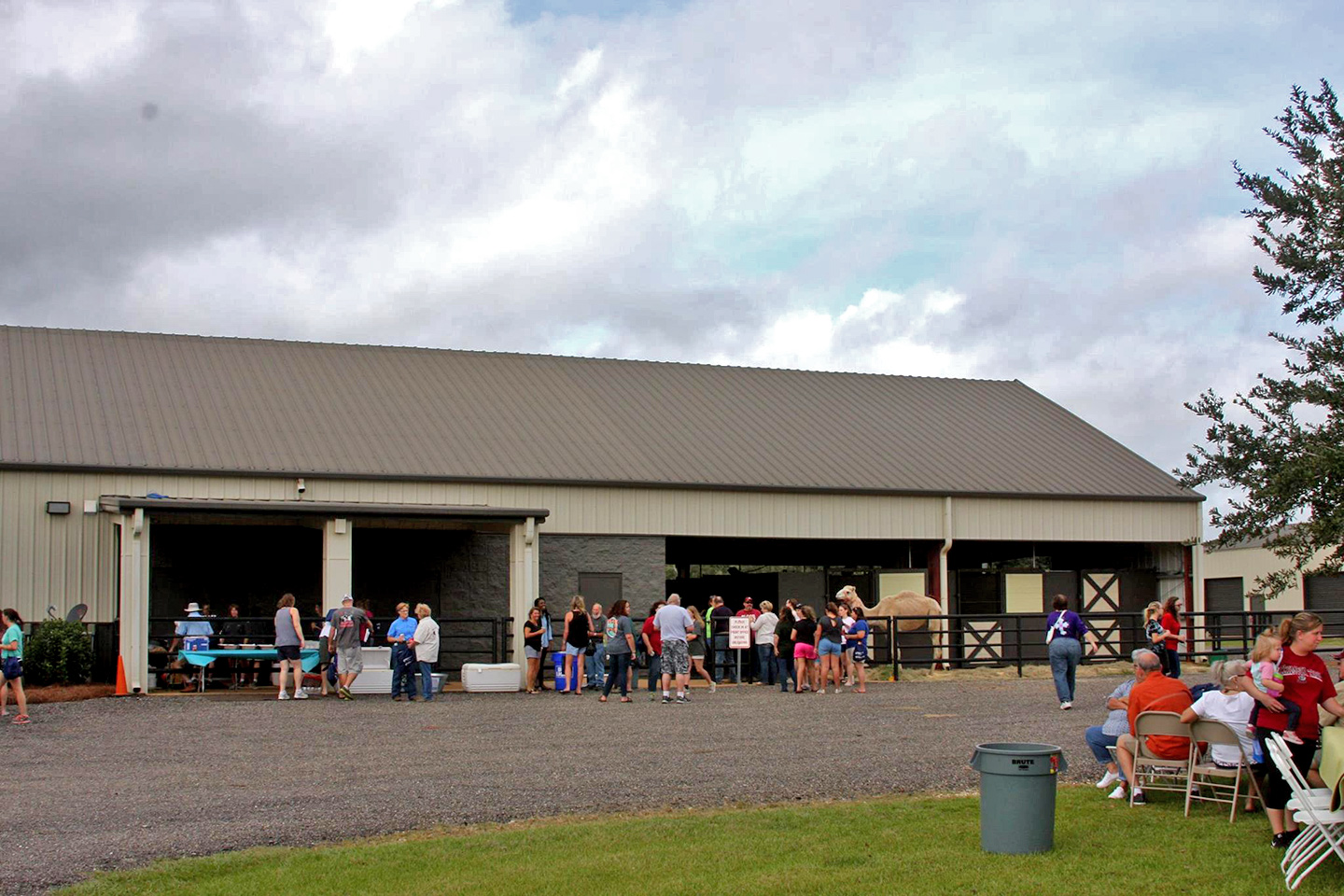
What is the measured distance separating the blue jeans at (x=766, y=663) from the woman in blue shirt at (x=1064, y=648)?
5909 millimetres

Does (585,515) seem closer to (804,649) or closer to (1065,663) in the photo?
(804,649)

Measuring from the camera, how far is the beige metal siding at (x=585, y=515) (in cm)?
2300

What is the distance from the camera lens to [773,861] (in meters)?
8.60

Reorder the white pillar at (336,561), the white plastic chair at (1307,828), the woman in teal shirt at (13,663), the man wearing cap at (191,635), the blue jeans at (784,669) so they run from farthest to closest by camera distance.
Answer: the white pillar at (336,561) → the blue jeans at (784,669) → the man wearing cap at (191,635) → the woman in teal shirt at (13,663) → the white plastic chair at (1307,828)

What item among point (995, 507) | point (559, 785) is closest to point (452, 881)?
point (559, 785)

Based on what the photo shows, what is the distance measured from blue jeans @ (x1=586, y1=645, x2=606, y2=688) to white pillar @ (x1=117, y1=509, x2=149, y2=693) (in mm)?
6437

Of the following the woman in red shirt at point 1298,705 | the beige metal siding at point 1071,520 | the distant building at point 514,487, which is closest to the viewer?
the woman in red shirt at point 1298,705

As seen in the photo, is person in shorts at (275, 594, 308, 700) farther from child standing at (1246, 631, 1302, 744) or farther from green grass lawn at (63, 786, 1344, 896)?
child standing at (1246, 631, 1302, 744)

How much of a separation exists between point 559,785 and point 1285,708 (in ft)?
18.3

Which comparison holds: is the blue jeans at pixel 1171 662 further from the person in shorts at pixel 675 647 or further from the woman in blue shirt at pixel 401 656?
the woman in blue shirt at pixel 401 656

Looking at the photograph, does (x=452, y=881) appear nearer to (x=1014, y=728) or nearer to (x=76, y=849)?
(x=76, y=849)

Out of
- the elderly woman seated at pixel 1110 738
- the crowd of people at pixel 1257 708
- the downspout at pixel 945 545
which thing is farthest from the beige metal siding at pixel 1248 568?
the crowd of people at pixel 1257 708

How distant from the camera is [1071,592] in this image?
30.7 meters

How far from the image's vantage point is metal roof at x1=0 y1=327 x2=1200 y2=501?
83.0 ft
